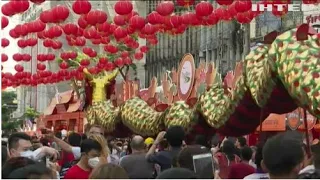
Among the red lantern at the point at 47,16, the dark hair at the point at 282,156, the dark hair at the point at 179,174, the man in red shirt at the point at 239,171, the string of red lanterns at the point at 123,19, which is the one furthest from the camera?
the red lantern at the point at 47,16

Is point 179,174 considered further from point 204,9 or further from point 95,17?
point 95,17

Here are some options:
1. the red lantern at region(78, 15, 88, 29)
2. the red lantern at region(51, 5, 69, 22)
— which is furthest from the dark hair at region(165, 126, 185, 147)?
the red lantern at region(51, 5, 69, 22)

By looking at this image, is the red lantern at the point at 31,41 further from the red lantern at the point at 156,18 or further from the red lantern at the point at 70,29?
the red lantern at the point at 156,18

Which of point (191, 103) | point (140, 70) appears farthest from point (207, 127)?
point (140, 70)

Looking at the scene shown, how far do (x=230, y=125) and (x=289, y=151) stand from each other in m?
6.02

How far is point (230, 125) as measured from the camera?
10.5 meters

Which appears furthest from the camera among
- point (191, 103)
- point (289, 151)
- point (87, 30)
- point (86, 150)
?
point (87, 30)

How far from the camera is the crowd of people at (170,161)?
446 cm

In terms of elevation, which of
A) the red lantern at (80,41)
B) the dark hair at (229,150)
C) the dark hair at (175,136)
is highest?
the red lantern at (80,41)

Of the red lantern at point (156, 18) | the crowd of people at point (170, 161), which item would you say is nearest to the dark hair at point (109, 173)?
the crowd of people at point (170, 161)

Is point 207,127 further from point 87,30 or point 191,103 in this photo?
point 87,30

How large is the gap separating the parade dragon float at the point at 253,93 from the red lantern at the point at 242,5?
5.58 feet

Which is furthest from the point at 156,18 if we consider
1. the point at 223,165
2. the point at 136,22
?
the point at 223,165

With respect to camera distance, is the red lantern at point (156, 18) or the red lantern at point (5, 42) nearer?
the red lantern at point (156, 18)
